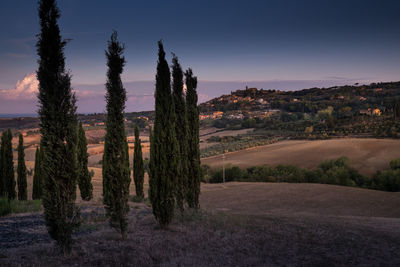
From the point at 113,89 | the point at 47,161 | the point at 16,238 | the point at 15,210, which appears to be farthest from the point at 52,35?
the point at 15,210

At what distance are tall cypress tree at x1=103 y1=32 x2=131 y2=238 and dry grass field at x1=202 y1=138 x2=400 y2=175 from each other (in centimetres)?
3448

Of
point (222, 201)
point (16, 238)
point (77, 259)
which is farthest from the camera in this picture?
point (222, 201)

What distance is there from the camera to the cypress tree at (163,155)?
10.5 metres

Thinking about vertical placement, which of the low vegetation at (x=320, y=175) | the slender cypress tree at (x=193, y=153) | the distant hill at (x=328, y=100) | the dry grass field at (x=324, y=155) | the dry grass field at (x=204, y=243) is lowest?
the low vegetation at (x=320, y=175)

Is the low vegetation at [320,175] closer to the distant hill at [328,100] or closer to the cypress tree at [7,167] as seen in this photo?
the cypress tree at [7,167]

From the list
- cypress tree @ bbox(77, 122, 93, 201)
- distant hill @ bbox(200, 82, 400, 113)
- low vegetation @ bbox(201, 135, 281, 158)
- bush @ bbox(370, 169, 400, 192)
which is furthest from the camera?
distant hill @ bbox(200, 82, 400, 113)

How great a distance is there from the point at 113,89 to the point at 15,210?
9.25 meters

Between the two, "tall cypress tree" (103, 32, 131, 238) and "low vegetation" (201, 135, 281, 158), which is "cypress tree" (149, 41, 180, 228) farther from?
"low vegetation" (201, 135, 281, 158)

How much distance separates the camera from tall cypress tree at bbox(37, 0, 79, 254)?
23.8ft

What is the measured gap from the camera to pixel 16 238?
28.2ft

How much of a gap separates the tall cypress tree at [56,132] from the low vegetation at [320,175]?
30.5 meters

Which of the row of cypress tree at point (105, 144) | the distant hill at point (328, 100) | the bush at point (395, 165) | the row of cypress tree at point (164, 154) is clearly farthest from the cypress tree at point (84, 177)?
the distant hill at point (328, 100)

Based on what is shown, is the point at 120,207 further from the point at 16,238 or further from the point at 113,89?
the point at 113,89

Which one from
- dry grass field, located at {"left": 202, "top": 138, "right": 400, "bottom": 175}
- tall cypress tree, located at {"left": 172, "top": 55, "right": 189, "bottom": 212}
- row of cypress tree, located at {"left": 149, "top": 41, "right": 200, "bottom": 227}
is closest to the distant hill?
dry grass field, located at {"left": 202, "top": 138, "right": 400, "bottom": 175}
